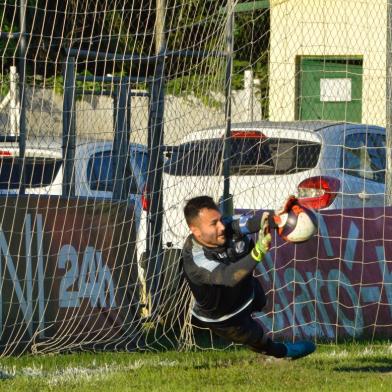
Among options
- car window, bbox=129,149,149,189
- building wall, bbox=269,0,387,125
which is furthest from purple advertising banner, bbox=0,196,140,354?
building wall, bbox=269,0,387,125

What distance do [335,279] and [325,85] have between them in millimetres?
2233

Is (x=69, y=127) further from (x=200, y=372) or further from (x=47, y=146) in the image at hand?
(x=200, y=372)

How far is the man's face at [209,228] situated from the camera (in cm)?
750

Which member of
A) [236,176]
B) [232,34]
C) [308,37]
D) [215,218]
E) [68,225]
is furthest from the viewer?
[308,37]

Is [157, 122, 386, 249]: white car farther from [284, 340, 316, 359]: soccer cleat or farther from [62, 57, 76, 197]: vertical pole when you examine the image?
[284, 340, 316, 359]: soccer cleat

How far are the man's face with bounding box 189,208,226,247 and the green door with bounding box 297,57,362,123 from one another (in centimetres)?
406

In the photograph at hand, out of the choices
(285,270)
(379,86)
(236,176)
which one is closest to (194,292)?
(285,270)

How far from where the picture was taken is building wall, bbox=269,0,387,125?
11508 millimetres

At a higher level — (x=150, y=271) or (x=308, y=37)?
(x=308, y=37)

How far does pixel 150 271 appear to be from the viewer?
32.2ft

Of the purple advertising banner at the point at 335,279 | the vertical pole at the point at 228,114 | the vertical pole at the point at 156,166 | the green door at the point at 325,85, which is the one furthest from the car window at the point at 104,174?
the green door at the point at 325,85

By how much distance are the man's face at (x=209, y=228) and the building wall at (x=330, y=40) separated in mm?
3983

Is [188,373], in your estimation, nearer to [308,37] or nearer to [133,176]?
[133,176]

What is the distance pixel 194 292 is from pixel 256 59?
13.7 feet
